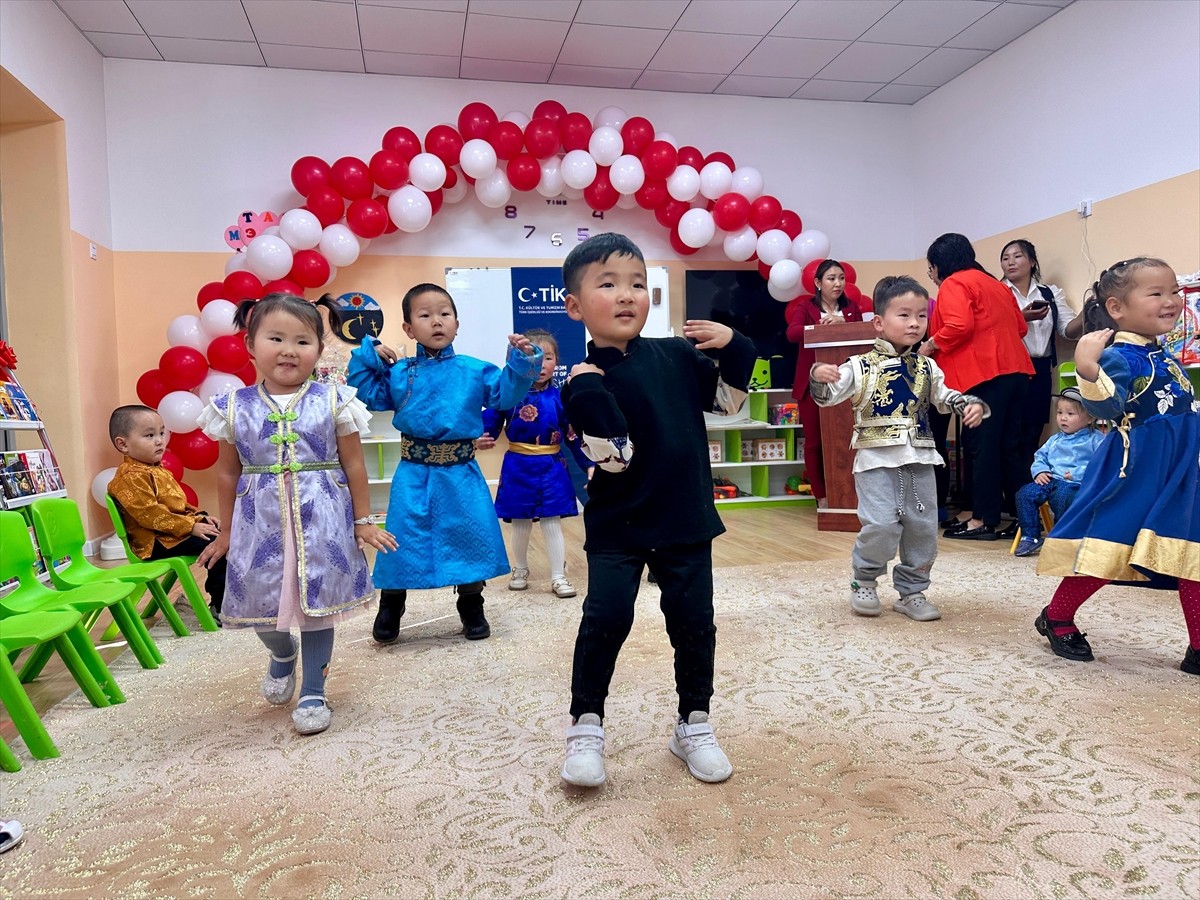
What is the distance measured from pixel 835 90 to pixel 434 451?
526cm

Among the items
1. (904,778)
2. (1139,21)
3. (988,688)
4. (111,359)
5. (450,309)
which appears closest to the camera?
(904,778)

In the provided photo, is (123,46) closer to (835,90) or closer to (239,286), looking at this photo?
(239,286)

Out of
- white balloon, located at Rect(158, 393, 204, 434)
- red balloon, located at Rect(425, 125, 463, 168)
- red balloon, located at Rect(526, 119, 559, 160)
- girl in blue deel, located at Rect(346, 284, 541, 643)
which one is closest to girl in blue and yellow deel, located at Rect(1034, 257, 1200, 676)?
girl in blue deel, located at Rect(346, 284, 541, 643)

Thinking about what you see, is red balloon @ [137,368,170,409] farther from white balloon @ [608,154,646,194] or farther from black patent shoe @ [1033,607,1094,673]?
black patent shoe @ [1033,607,1094,673]

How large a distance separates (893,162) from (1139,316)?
505 centimetres

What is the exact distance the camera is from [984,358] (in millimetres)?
4406

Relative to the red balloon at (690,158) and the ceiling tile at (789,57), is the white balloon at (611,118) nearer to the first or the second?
the red balloon at (690,158)

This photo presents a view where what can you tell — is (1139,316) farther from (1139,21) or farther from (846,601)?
(1139,21)

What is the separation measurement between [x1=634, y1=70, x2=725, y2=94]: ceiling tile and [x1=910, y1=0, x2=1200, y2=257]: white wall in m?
1.89

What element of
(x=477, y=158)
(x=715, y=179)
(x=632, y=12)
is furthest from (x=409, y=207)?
(x=715, y=179)

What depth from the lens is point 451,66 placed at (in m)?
5.62

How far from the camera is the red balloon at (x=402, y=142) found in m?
5.26

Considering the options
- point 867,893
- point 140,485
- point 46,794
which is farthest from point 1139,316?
point 140,485

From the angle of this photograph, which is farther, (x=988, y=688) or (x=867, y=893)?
(x=988, y=688)
